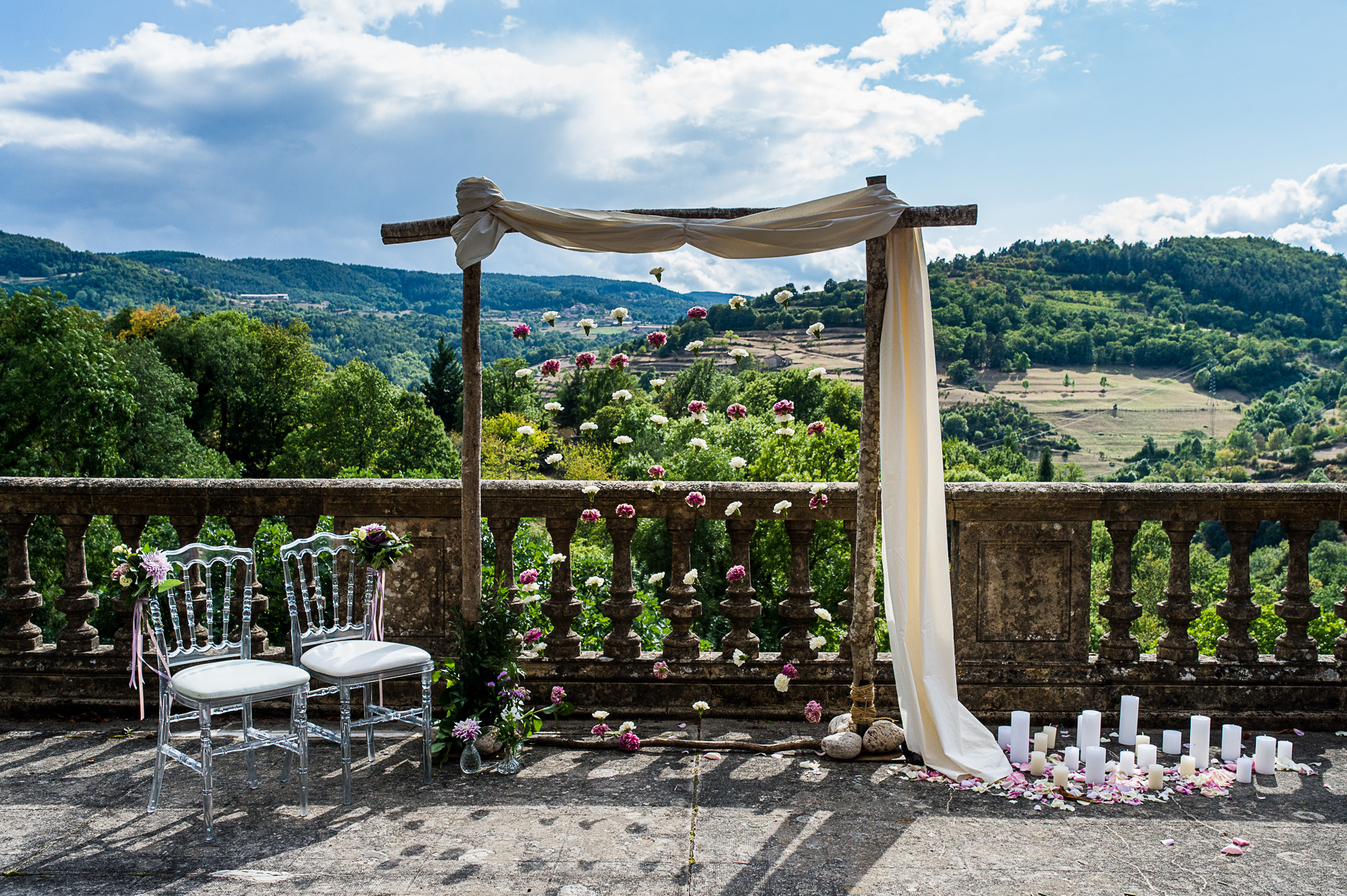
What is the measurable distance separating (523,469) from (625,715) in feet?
133

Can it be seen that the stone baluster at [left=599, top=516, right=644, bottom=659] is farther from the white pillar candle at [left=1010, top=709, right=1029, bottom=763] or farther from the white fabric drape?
the white pillar candle at [left=1010, top=709, right=1029, bottom=763]

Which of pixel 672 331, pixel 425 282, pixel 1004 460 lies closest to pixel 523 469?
pixel 1004 460

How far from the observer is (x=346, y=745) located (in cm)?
342

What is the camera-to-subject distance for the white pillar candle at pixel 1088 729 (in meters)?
3.79

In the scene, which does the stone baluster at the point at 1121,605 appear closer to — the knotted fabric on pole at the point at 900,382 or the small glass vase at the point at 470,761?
the knotted fabric on pole at the point at 900,382

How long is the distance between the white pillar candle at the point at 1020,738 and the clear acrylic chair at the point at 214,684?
286 cm

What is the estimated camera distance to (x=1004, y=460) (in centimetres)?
5319

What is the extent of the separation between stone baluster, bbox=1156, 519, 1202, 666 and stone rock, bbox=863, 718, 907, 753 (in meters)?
1.44

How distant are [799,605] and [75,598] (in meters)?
3.51

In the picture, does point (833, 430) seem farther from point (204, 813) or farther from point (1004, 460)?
point (1004, 460)

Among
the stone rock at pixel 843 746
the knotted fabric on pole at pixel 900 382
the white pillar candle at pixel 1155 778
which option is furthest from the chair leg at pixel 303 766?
the white pillar candle at pixel 1155 778

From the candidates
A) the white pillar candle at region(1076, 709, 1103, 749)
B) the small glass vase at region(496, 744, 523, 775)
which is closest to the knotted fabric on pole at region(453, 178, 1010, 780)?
the white pillar candle at region(1076, 709, 1103, 749)

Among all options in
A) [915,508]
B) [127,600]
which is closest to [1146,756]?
[915,508]

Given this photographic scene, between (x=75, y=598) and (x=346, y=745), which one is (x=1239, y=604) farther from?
(x=75, y=598)
